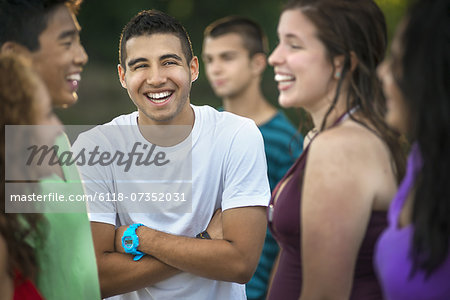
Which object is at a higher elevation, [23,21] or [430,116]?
[23,21]

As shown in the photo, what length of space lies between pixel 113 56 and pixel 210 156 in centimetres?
1130

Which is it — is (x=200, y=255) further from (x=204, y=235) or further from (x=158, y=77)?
(x=158, y=77)

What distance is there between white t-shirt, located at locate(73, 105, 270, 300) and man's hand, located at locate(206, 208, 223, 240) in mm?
30

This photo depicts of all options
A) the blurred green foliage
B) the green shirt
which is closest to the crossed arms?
the green shirt

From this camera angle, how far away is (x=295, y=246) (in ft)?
6.55

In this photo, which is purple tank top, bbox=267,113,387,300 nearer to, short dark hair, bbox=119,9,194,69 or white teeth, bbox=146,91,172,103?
white teeth, bbox=146,91,172,103

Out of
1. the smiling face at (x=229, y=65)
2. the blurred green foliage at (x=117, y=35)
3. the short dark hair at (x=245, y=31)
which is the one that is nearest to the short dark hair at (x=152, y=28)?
the smiling face at (x=229, y=65)

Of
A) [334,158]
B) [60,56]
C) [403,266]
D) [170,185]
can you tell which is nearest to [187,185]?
[170,185]

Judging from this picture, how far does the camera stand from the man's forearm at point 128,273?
2365 mm

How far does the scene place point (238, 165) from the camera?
2.48 metres

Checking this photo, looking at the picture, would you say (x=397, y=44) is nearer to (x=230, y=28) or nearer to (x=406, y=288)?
(x=406, y=288)

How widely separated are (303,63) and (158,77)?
0.76m

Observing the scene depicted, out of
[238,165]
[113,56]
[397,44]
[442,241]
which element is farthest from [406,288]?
[113,56]

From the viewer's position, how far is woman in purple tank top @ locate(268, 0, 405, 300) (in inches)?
71.6
